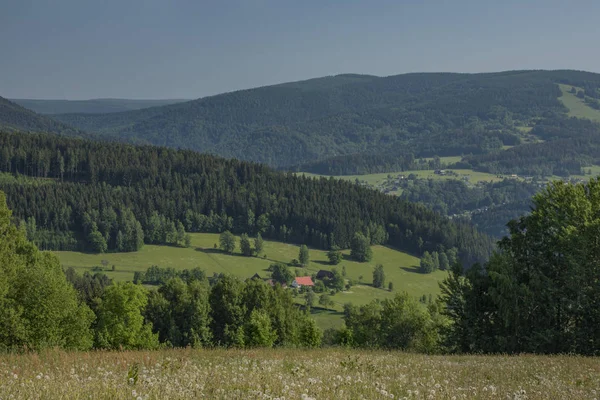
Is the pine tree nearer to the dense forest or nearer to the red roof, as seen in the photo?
the red roof

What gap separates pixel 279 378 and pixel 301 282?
165466 millimetres

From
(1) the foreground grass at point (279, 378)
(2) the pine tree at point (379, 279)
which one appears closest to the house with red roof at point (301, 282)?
(2) the pine tree at point (379, 279)

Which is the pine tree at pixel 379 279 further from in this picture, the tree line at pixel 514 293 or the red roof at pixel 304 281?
the tree line at pixel 514 293

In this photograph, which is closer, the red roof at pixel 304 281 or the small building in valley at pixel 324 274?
the red roof at pixel 304 281

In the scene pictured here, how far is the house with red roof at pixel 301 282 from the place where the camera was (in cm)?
17512

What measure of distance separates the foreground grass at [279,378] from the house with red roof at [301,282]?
155 meters

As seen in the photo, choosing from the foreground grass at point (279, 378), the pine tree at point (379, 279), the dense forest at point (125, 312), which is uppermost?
the foreground grass at point (279, 378)

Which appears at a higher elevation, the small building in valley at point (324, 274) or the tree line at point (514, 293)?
the tree line at point (514, 293)

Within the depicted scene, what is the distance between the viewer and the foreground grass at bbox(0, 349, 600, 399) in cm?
1055

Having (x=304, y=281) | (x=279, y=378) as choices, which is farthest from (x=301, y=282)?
(x=279, y=378)

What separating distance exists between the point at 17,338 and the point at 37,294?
297cm

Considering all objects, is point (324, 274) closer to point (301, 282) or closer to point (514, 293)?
point (301, 282)

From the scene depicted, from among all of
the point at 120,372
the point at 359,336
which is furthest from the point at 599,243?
the point at 359,336

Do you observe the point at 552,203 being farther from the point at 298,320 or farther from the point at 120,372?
the point at 298,320
